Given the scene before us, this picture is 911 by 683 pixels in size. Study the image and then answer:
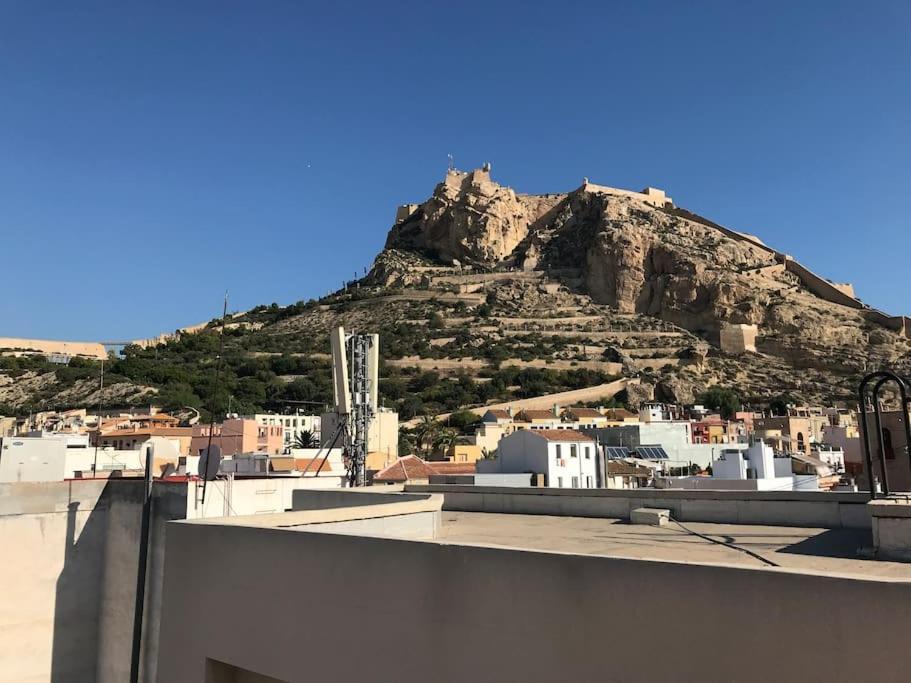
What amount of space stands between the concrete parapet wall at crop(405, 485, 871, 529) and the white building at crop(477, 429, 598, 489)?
36.3ft

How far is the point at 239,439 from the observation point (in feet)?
94.7

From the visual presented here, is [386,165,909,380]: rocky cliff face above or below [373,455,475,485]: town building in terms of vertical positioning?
above

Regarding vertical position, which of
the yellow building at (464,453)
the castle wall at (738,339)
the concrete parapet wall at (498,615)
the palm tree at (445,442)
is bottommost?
the concrete parapet wall at (498,615)

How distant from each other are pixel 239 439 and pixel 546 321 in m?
47.6

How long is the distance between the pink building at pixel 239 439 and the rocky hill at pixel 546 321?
1622cm

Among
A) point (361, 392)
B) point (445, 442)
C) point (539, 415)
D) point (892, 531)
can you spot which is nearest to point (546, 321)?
point (539, 415)

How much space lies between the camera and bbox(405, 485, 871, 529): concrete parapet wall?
5762 millimetres

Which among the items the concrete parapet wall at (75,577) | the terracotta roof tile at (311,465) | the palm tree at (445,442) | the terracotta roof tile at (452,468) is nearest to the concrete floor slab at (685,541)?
the concrete parapet wall at (75,577)

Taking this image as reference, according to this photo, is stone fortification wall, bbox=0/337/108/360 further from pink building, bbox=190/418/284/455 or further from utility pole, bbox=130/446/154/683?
utility pole, bbox=130/446/154/683

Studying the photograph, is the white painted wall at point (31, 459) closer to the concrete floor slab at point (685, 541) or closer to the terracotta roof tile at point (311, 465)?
the concrete floor slab at point (685, 541)

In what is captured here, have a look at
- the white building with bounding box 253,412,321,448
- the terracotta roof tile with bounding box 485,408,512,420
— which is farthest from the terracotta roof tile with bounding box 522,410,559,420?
the white building with bounding box 253,412,321,448

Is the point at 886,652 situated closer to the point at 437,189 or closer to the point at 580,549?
the point at 580,549

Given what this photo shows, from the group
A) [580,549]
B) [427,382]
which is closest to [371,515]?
[580,549]

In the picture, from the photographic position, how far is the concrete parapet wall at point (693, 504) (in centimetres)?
576
